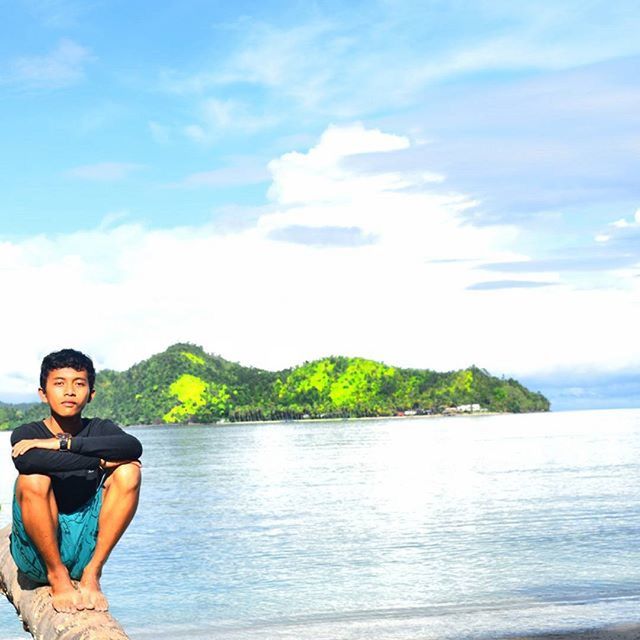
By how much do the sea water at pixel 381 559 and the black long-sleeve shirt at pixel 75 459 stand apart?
10.2 metres

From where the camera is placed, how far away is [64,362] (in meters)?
7.70

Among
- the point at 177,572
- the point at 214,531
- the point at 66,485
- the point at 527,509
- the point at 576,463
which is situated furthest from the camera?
the point at 576,463

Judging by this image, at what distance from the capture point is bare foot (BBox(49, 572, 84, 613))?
734cm

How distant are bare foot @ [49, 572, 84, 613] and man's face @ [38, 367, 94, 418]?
1.30 meters

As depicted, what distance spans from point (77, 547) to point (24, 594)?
0.84 metres

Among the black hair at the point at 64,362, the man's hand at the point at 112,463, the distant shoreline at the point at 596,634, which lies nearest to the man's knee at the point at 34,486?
the man's hand at the point at 112,463

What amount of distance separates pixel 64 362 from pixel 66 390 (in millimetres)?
231

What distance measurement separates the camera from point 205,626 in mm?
19562

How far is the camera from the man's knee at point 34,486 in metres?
7.40

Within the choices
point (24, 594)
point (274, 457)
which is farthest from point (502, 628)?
point (274, 457)

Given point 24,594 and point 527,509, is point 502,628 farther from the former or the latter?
point 527,509

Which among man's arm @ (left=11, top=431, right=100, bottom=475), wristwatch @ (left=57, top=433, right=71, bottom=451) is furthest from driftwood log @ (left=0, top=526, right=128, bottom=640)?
wristwatch @ (left=57, top=433, right=71, bottom=451)

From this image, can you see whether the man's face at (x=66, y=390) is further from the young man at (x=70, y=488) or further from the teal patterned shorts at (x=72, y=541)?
the teal patterned shorts at (x=72, y=541)

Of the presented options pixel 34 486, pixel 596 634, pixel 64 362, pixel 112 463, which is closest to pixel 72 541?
pixel 34 486
